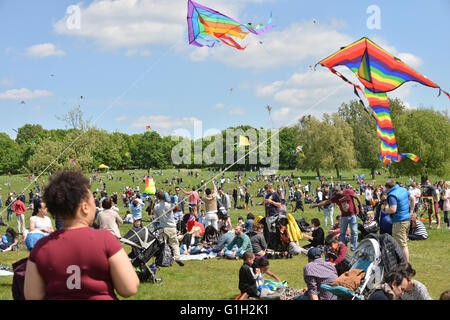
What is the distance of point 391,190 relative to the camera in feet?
25.7

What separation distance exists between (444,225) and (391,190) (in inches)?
332

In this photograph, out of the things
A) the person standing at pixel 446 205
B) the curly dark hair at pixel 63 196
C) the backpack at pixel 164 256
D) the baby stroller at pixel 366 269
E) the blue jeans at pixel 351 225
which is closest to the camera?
the curly dark hair at pixel 63 196

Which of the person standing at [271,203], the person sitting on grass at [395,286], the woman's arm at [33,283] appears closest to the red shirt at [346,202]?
the person standing at [271,203]

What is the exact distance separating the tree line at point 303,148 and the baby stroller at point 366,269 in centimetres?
226

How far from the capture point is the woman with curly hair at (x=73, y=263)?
2.18m

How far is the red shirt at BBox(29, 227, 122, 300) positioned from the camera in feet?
7.13

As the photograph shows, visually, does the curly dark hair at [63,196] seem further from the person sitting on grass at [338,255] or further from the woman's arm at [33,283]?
the person sitting on grass at [338,255]

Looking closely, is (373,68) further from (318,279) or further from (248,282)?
(248,282)

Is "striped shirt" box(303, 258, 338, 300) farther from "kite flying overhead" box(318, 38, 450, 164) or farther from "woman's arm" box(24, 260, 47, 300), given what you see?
"woman's arm" box(24, 260, 47, 300)

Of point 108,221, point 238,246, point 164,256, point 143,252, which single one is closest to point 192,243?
point 238,246

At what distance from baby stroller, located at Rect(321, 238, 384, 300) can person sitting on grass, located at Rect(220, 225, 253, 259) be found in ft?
12.1

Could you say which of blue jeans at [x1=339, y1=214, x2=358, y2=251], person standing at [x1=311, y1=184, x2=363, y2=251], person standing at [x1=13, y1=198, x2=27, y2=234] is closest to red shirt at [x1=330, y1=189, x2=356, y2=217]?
person standing at [x1=311, y1=184, x2=363, y2=251]
